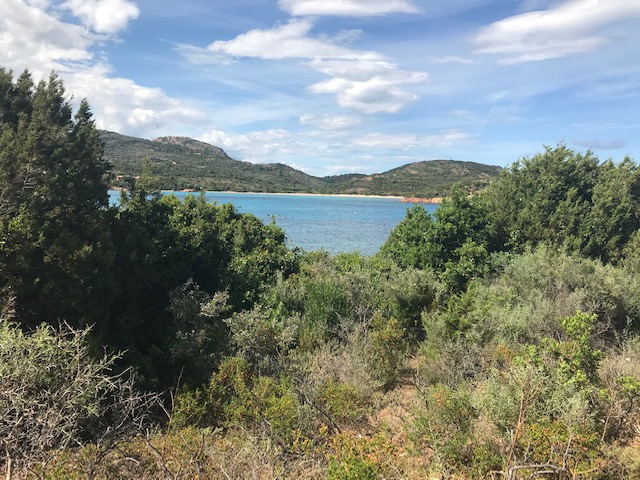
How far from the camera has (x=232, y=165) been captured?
16062cm

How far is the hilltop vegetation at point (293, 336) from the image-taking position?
222 inches

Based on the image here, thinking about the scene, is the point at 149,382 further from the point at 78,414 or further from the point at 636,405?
the point at 636,405

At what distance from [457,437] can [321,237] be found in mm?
32827

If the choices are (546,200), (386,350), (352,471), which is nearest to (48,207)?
(386,350)

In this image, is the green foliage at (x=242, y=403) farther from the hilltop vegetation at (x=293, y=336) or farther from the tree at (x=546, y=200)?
the tree at (x=546, y=200)

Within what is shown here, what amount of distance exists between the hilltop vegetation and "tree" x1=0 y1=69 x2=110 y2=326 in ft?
0.16

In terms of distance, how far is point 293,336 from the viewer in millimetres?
10961

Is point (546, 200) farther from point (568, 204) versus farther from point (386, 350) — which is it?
point (386, 350)

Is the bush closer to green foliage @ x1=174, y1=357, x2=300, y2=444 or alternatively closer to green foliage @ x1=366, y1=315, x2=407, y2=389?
green foliage @ x1=174, y1=357, x2=300, y2=444

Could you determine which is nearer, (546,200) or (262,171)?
(546,200)

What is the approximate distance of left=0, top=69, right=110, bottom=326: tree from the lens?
349 inches

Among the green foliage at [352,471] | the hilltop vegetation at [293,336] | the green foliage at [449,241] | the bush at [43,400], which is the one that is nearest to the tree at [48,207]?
the hilltop vegetation at [293,336]

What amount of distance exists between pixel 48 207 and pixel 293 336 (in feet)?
21.6

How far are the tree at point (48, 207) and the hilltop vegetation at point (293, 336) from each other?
1.9 inches
